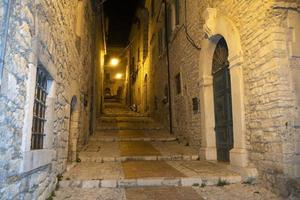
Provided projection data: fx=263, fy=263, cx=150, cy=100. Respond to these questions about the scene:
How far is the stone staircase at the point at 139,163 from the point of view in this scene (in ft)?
13.9

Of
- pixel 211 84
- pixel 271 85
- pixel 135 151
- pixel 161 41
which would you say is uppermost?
pixel 161 41

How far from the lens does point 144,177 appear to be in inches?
172

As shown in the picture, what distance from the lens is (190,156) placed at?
6746 millimetres

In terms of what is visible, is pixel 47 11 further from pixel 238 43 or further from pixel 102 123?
pixel 102 123

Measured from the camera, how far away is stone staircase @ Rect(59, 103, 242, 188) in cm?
425

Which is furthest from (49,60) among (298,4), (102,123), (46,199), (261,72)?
(102,123)

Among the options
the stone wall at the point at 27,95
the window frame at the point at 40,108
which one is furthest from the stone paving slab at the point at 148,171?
the window frame at the point at 40,108

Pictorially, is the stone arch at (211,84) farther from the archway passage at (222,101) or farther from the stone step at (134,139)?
the stone step at (134,139)

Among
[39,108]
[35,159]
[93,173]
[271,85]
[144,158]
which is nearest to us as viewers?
[35,159]

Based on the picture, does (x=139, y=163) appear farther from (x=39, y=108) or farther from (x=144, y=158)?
(x=39, y=108)

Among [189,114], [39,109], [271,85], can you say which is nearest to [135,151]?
[189,114]

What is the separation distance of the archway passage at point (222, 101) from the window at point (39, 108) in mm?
3817

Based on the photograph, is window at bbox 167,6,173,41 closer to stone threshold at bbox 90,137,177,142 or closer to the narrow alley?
the narrow alley

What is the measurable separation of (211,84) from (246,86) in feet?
6.33
